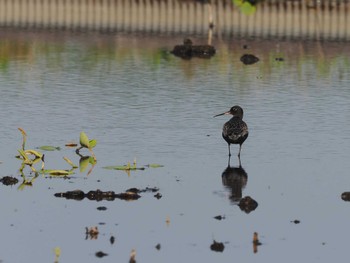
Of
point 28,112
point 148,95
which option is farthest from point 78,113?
point 148,95

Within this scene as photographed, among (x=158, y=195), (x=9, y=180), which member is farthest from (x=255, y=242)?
(x=9, y=180)

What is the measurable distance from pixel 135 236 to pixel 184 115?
1344 cm

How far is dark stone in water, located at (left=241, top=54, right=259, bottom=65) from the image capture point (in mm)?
47781

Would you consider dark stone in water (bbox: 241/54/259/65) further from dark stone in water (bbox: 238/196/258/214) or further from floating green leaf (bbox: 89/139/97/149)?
dark stone in water (bbox: 238/196/258/214)

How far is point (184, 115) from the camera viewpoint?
110 feet

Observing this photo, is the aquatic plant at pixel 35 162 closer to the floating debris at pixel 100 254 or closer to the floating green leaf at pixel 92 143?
the floating green leaf at pixel 92 143

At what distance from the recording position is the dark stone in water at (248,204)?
22.4 m

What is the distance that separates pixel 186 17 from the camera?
63.2m

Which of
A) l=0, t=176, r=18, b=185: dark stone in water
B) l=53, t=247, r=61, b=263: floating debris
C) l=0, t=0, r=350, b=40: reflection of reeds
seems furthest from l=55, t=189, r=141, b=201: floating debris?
l=0, t=0, r=350, b=40: reflection of reeds

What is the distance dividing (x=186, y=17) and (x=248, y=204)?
41.4 m

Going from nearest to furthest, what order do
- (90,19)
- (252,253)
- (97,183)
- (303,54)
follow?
(252,253) < (97,183) < (303,54) < (90,19)

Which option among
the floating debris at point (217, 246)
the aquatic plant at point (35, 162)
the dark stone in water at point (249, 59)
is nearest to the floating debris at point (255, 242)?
the floating debris at point (217, 246)

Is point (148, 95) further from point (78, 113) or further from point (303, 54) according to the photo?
point (303, 54)

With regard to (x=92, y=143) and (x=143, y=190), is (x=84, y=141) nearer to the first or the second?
(x=92, y=143)
